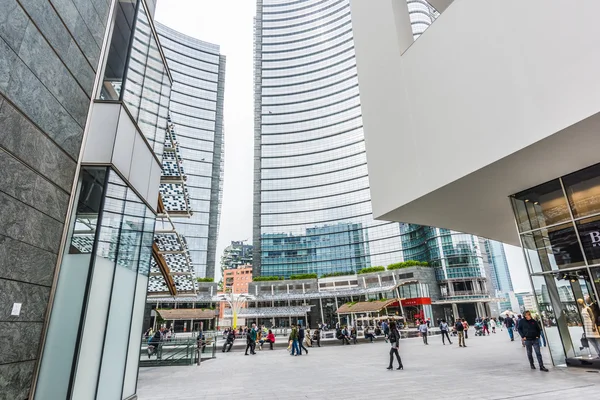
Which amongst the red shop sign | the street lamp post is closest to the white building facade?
the street lamp post

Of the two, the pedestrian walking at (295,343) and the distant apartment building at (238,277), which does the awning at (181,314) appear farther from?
the distant apartment building at (238,277)

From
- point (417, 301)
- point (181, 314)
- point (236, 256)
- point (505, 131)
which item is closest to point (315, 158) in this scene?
point (417, 301)

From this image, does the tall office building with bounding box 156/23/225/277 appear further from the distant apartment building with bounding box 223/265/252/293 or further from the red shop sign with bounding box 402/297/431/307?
the distant apartment building with bounding box 223/265/252/293

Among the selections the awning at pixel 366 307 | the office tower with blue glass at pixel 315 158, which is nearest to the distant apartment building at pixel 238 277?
the office tower with blue glass at pixel 315 158

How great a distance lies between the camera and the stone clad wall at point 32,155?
4066mm

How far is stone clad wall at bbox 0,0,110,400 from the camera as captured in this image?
13.3 feet

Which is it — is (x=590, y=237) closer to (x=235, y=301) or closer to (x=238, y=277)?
(x=235, y=301)

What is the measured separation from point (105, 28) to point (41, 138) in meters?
3.47

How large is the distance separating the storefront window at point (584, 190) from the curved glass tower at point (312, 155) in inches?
2748

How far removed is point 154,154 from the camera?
883 cm

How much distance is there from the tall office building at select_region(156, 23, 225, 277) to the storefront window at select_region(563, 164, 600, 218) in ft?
246

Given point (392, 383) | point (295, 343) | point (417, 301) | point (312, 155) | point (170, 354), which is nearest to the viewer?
point (392, 383)

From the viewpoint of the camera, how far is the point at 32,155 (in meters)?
4.58

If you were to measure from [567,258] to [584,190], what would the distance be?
2199mm
